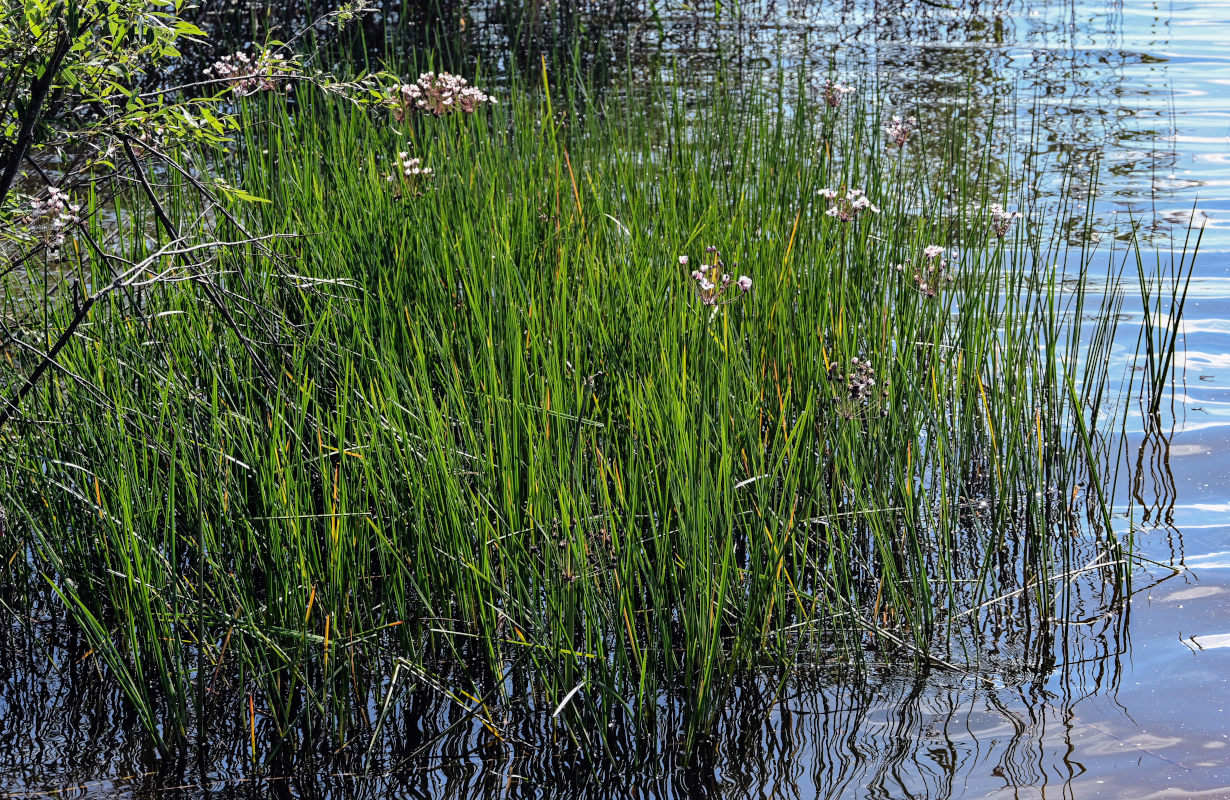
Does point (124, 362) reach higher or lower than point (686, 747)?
higher

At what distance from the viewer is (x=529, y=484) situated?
227cm

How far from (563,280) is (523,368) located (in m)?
0.29

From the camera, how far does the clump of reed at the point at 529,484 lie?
2.15 m

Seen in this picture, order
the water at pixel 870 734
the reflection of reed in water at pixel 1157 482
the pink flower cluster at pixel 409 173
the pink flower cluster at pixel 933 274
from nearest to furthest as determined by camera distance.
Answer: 1. the water at pixel 870 734
2. the pink flower cluster at pixel 933 274
3. the reflection of reed in water at pixel 1157 482
4. the pink flower cluster at pixel 409 173

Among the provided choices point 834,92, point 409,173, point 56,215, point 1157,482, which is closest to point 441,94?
point 409,173

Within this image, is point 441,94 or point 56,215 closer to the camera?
point 56,215

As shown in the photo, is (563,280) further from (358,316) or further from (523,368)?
(358,316)

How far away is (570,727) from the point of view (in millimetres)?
2094

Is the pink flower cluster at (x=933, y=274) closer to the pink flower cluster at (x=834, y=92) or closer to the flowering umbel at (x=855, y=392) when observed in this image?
the flowering umbel at (x=855, y=392)

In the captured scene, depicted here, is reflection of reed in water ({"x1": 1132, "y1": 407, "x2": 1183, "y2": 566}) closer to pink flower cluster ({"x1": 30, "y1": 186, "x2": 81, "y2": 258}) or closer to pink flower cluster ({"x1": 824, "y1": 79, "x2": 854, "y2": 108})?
pink flower cluster ({"x1": 824, "y1": 79, "x2": 854, "y2": 108})

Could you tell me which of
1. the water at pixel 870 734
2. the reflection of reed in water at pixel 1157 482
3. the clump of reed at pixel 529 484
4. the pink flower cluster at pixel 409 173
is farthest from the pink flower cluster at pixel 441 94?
the reflection of reed in water at pixel 1157 482

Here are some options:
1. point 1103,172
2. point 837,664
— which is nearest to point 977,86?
point 1103,172

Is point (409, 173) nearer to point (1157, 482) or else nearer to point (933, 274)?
point (933, 274)

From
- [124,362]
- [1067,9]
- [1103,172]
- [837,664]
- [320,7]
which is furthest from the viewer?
[1067,9]
